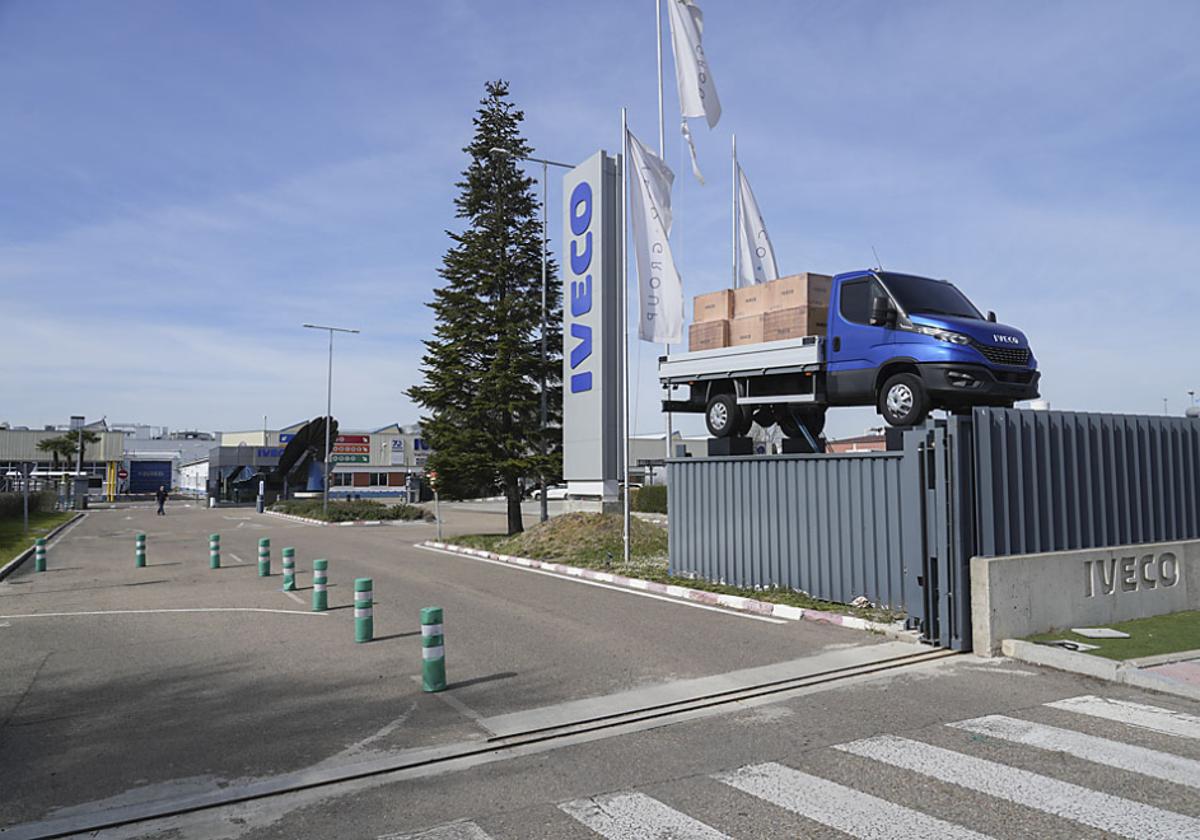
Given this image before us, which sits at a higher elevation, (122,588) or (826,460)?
(826,460)

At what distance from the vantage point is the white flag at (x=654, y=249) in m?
17.4

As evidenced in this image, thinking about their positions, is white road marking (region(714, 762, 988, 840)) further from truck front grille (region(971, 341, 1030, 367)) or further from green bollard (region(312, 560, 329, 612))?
green bollard (region(312, 560, 329, 612))

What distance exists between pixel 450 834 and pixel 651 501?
35.6 metres

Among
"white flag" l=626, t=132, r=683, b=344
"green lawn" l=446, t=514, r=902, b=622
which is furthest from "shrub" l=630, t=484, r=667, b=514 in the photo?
"white flag" l=626, t=132, r=683, b=344

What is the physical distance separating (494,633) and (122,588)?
9.27m

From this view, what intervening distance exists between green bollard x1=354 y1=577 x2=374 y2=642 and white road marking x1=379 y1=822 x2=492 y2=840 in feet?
18.6

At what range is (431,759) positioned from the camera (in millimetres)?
6215

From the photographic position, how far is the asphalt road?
20.8ft

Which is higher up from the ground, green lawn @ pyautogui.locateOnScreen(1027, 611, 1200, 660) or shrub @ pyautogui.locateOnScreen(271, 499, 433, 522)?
green lawn @ pyautogui.locateOnScreen(1027, 611, 1200, 660)

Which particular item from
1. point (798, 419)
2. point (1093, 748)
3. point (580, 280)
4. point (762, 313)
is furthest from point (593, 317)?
point (1093, 748)

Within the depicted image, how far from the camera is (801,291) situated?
13672 millimetres

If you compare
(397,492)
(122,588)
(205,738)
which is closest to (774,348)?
(205,738)

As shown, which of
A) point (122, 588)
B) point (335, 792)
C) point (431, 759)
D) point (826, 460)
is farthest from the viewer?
point (122, 588)

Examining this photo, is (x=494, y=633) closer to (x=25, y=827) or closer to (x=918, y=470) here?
(x=918, y=470)
